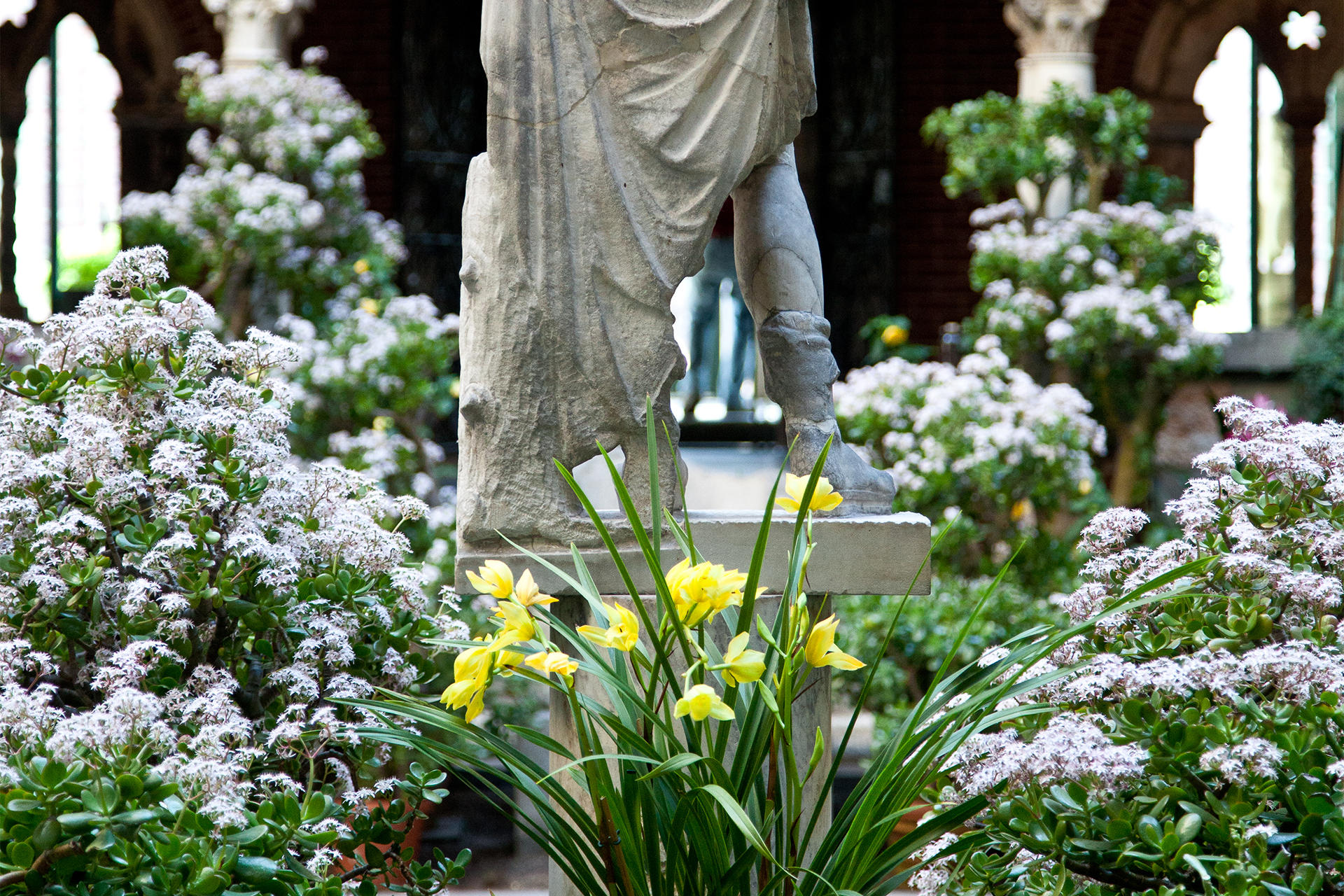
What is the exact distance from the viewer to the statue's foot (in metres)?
2.52

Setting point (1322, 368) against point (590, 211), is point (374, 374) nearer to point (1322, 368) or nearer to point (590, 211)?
point (590, 211)

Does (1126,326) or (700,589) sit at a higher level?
(1126,326)

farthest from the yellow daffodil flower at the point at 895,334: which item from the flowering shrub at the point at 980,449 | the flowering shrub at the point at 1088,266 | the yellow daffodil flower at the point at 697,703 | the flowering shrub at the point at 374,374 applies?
the yellow daffodil flower at the point at 697,703

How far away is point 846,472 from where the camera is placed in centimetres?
253

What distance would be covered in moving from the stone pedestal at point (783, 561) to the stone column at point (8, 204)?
8065 millimetres

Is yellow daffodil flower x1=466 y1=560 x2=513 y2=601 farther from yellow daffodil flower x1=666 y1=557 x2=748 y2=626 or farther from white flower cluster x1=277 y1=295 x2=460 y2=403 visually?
white flower cluster x1=277 y1=295 x2=460 y2=403

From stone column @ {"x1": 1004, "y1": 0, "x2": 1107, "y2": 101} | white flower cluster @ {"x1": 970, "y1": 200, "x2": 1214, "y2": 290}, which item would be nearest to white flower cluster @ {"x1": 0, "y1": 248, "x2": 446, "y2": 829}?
white flower cluster @ {"x1": 970, "y1": 200, "x2": 1214, "y2": 290}

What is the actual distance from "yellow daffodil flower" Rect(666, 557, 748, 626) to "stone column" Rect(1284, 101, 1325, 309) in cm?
838

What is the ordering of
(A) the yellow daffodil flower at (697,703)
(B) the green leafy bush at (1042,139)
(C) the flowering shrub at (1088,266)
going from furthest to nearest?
(B) the green leafy bush at (1042,139)
(C) the flowering shrub at (1088,266)
(A) the yellow daffodil flower at (697,703)

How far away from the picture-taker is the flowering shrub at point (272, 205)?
6574 mm

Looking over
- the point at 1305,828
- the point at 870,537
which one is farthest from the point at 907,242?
the point at 1305,828

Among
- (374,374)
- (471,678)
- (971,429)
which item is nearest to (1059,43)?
(971,429)

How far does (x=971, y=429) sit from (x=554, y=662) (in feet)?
12.0

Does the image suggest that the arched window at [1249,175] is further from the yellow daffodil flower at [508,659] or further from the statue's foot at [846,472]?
the yellow daffodil flower at [508,659]
